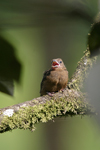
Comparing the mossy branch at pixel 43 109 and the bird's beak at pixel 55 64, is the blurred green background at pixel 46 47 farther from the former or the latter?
the bird's beak at pixel 55 64

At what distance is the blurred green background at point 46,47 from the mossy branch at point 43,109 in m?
0.10

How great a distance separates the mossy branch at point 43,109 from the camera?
1.20 meters

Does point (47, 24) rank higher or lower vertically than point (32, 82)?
lower

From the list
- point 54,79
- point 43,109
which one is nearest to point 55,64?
point 54,79

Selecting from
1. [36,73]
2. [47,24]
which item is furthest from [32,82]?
[47,24]

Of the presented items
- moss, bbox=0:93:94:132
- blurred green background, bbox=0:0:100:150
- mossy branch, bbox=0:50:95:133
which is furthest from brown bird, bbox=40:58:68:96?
moss, bbox=0:93:94:132

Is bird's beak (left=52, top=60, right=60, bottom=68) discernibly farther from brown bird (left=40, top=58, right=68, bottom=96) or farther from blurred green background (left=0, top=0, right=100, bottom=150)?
blurred green background (left=0, top=0, right=100, bottom=150)

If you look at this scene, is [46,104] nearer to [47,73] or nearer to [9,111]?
[9,111]

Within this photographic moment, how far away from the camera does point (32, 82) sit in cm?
363

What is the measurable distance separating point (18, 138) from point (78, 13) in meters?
4.14

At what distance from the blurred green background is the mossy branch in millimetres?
104

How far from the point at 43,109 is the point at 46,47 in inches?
77.4

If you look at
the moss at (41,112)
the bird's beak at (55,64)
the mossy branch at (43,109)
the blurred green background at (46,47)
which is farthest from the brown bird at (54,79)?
the moss at (41,112)

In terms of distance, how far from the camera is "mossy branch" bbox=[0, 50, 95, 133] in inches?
47.2
